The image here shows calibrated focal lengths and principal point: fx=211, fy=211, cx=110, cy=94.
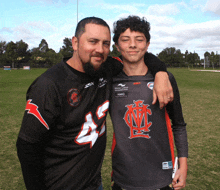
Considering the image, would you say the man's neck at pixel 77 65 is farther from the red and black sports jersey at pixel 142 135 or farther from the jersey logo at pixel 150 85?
the jersey logo at pixel 150 85

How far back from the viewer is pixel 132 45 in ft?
6.88

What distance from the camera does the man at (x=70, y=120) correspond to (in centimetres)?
154

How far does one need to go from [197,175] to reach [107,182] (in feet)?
5.01

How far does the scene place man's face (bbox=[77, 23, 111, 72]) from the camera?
1.75 metres

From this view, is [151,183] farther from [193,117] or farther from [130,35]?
[193,117]

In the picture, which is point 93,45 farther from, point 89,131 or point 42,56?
point 42,56

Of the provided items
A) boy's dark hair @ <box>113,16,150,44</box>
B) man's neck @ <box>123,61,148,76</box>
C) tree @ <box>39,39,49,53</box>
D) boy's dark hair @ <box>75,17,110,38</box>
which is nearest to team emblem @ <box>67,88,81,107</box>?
boy's dark hair @ <box>75,17,110,38</box>

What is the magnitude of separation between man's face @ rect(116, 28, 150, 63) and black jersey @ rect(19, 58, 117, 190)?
47 centimetres

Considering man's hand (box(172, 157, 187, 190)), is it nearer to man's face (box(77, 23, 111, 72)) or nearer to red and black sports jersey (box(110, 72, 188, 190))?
red and black sports jersey (box(110, 72, 188, 190))

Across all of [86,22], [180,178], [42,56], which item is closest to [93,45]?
[86,22]

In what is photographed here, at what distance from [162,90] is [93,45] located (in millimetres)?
721

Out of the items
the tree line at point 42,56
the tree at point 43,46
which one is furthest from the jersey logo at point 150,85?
the tree at point 43,46

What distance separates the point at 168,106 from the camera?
2066mm

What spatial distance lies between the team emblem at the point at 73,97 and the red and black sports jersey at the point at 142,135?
507 mm
